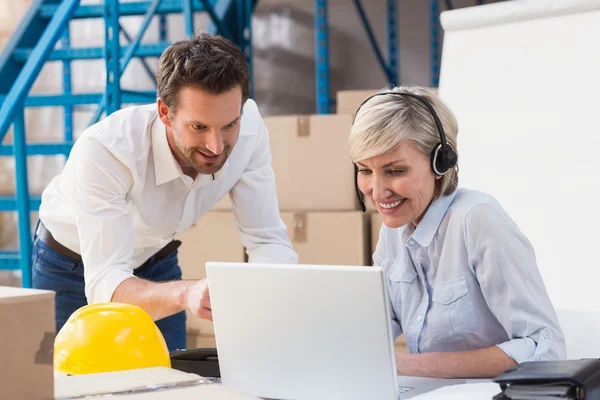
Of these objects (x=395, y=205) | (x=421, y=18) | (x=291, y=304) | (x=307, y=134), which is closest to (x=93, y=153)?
(x=395, y=205)

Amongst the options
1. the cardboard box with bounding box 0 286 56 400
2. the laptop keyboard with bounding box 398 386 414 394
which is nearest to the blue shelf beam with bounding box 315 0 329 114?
the laptop keyboard with bounding box 398 386 414 394

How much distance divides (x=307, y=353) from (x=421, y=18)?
4.14 meters

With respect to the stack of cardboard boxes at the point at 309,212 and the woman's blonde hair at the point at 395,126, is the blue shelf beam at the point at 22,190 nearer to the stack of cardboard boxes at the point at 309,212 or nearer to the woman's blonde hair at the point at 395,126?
the stack of cardboard boxes at the point at 309,212

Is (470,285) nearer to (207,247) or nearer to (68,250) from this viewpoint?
(68,250)

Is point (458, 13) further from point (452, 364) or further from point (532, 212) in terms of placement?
point (452, 364)

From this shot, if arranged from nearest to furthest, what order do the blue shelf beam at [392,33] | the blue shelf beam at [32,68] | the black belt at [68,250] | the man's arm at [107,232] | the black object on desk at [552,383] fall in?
the black object on desk at [552,383]
the man's arm at [107,232]
the black belt at [68,250]
the blue shelf beam at [32,68]
the blue shelf beam at [392,33]

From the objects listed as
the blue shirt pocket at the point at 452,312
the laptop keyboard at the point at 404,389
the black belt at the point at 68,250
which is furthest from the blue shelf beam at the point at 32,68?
the laptop keyboard at the point at 404,389

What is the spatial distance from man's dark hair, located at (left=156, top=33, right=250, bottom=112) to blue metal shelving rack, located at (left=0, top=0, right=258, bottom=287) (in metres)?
1.08

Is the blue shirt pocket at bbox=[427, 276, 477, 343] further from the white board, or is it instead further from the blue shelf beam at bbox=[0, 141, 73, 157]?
the blue shelf beam at bbox=[0, 141, 73, 157]

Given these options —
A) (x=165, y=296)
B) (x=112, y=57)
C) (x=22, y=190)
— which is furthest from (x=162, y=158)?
(x=112, y=57)

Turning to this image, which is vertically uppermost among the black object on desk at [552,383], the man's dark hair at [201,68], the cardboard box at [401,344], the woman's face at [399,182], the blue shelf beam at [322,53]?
the blue shelf beam at [322,53]

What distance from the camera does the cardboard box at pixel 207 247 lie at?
3010 millimetres

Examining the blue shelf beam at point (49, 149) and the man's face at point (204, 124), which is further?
the blue shelf beam at point (49, 149)

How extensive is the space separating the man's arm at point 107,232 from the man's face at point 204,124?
0.53 feet
